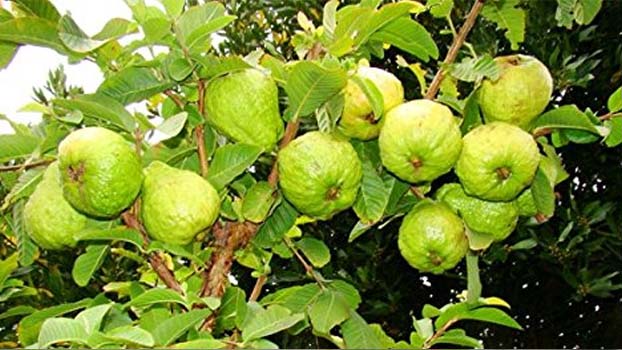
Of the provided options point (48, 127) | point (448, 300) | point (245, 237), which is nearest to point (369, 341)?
point (245, 237)

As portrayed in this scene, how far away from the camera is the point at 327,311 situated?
1.08 m

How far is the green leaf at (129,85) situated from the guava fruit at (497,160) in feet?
1.35

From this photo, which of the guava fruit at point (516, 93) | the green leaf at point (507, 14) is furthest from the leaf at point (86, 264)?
the green leaf at point (507, 14)

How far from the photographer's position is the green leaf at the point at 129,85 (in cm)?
101

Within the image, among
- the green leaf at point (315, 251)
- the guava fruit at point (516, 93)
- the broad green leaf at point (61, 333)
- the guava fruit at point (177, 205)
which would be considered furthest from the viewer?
the green leaf at point (315, 251)

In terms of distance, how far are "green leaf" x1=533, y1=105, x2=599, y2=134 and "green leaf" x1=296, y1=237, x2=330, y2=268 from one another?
0.37 metres

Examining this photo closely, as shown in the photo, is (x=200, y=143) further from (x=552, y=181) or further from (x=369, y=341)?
(x=552, y=181)

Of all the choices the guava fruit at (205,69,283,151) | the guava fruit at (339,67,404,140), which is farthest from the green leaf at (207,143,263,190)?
the guava fruit at (339,67,404,140)

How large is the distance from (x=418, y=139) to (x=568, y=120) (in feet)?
0.71

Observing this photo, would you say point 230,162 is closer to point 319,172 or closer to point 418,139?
point 319,172

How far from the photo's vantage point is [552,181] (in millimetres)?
1104

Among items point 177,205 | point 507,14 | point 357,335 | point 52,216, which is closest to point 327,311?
point 357,335

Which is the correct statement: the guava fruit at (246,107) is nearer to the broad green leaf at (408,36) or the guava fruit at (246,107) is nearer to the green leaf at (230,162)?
the green leaf at (230,162)

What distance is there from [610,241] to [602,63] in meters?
0.60
